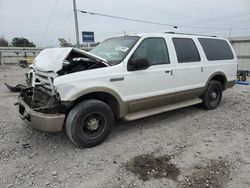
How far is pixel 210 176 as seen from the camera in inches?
106

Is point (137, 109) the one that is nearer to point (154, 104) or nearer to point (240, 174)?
point (154, 104)

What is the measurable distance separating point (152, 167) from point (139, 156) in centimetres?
34

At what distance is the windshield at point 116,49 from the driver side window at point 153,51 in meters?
0.18

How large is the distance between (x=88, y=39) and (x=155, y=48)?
11045 millimetres

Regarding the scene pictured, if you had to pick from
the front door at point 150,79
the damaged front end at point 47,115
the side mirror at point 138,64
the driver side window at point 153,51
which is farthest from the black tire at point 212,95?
the damaged front end at point 47,115

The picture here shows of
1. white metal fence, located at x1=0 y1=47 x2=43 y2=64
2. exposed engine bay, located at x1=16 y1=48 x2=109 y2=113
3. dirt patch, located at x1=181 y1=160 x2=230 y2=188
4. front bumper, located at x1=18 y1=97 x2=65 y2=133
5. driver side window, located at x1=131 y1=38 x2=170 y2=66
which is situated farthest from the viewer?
white metal fence, located at x1=0 y1=47 x2=43 y2=64

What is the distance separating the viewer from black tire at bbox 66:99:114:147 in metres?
3.24

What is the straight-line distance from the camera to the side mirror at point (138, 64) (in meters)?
3.63

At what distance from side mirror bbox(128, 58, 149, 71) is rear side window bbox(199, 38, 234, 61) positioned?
2157 millimetres

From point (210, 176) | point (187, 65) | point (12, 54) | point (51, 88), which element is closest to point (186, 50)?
point (187, 65)

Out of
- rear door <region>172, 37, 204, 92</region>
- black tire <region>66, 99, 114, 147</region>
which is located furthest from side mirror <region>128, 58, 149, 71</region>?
rear door <region>172, 37, 204, 92</region>

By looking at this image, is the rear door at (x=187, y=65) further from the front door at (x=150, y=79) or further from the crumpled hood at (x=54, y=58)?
the crumpled hood at (x=54, y=58)

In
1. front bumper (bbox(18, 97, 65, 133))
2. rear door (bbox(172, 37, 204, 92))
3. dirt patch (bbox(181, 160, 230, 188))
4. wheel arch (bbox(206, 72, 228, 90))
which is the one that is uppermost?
rear door (bbox(172, 37, 204, 92))

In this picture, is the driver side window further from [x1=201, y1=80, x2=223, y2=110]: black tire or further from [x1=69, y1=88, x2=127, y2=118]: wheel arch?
[x1=201, y1=80, x2=223, y2=110]: black tire
